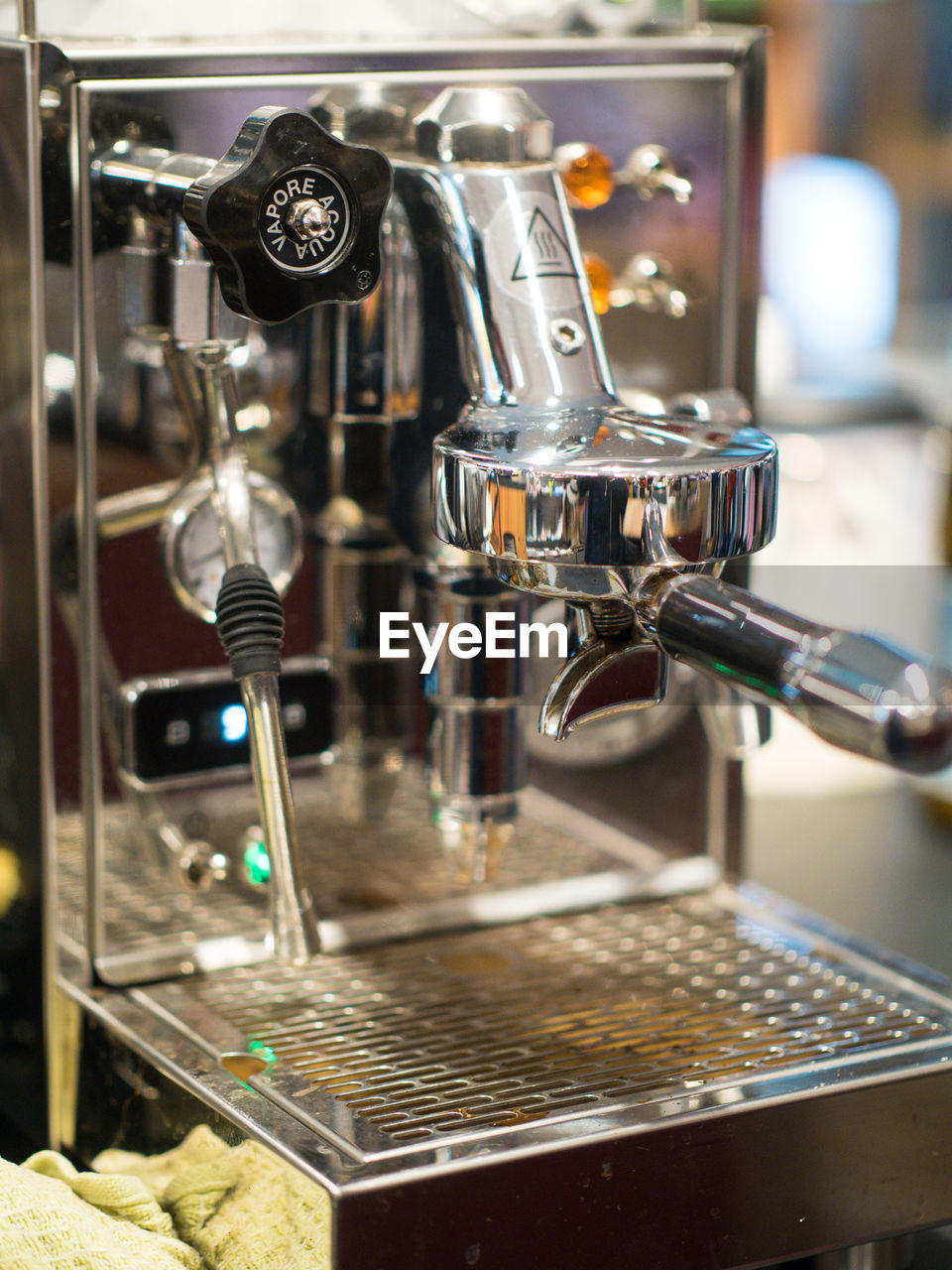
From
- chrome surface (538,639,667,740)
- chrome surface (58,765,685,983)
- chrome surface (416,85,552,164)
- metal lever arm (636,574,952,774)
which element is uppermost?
chrome surface (416,85,552,164)

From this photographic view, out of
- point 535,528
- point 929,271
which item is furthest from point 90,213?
point 929,271

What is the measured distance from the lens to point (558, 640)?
0.53 m

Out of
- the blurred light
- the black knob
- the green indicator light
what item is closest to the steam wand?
the black knob

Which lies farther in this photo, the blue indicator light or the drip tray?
the blue indicator light

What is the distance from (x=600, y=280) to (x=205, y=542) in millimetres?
172

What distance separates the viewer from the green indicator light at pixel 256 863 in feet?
1.78

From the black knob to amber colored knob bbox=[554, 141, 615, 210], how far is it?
0.15m

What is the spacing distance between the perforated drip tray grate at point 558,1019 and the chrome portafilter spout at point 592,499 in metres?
0.10

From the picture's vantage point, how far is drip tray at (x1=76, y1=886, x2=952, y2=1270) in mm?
398

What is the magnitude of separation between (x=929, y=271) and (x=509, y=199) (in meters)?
1.70

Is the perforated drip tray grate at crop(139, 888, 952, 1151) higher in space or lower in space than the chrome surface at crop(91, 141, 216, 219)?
lower

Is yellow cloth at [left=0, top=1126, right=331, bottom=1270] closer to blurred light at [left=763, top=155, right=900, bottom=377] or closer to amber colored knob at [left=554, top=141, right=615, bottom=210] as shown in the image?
amber colored knob at [left=554, top=141, right=615, bottom=210]

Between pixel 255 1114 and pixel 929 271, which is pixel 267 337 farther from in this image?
pixel 929 271

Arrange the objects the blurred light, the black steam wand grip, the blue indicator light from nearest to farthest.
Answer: the black steam wand grip
the blue indicator light
the blurred light
